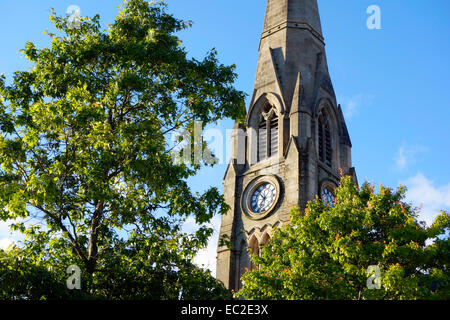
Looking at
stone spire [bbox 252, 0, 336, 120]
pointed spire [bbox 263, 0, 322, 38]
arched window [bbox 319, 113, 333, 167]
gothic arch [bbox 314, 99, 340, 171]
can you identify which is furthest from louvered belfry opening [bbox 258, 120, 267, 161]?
pointed spire [bbox 263, 0, 322, 38]

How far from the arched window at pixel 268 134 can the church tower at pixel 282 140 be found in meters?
0.07

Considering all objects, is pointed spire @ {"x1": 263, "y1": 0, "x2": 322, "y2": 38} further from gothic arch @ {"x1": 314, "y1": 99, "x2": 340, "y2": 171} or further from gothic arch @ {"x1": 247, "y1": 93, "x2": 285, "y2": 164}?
gothic arch @ {"x1": 247, "y1": 93, "x2": 285, "y2": 164}

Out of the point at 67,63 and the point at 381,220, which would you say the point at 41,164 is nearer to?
the point at 67,63

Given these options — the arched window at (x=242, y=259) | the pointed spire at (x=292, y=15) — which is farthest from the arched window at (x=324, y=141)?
the arched window at (x=242, y=259)

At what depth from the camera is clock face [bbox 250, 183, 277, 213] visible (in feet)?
119

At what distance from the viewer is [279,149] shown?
3778 centimetres

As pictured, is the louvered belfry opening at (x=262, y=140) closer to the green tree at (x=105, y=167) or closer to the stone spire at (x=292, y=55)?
the stone spire at (x=292, y=55)

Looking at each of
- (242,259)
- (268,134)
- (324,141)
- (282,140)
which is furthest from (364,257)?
(324,141)

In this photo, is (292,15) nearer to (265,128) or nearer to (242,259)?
(265,128)

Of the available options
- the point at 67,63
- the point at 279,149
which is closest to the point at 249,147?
the point at 279,149

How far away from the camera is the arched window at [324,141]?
3983cm

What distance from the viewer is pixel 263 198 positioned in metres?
36.9

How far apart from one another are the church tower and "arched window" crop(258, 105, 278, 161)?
7 centimetres
